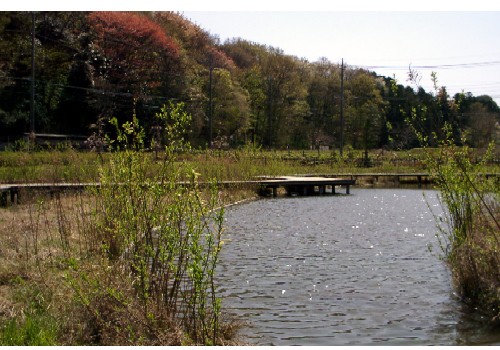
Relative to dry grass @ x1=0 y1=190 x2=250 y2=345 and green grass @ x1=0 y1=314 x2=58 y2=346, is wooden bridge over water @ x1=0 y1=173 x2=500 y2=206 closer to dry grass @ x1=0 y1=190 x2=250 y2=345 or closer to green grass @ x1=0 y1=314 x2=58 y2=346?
dry grass @ x1=0 y1=190 x2=250 y2=345

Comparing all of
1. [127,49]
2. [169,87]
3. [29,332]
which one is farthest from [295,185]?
[29,332]

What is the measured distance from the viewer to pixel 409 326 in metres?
6.56

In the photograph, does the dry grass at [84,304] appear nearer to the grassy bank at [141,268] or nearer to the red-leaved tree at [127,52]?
the grassy bank at [141,268]

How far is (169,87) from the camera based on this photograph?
34.7 meters

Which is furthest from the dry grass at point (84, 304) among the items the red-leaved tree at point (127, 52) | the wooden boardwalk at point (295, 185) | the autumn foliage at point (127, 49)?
the autumn foliage at point (127, 49)

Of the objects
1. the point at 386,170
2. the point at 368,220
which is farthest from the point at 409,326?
the point at 386,170

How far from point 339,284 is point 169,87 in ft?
90.5

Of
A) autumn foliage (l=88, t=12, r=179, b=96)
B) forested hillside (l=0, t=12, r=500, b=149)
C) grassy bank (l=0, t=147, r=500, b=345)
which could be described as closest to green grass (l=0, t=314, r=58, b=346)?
grassy bank (l=0, t=147, r=500, b=345)

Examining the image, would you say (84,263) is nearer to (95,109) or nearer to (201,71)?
(95,109)

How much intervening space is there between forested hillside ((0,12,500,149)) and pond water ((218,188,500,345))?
723 cm

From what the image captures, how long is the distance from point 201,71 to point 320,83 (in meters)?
14.2

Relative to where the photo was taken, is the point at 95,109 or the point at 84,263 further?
the point at 95,109

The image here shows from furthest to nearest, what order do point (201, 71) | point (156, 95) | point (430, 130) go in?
point (201, 71) < point (156, 95) < point (430, 130)

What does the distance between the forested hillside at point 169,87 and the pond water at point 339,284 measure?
7233mm
